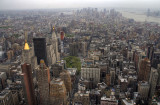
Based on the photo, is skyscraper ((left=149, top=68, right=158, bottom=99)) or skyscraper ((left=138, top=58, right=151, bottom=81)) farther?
skyscraper ((left=138, top=58, right=151, bottom=81))

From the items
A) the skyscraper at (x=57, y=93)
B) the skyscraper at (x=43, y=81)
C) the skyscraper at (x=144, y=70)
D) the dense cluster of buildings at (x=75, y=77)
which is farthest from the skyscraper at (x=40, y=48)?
the skyscraper at (x=144, y=70)

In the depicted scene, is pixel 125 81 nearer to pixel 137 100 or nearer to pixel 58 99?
pixel 137 100

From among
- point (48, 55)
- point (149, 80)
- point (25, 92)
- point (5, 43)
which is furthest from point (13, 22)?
point (149, 80)

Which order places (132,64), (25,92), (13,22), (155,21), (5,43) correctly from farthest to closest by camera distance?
(13,22) → (155,21) → (5,43) → (132,64) → (25,92)

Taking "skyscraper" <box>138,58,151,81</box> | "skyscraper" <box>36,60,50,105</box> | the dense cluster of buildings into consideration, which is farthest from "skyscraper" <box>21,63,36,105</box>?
"skyscraper" <box>138,58,151,81</box>

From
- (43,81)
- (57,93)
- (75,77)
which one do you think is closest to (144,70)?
(75,77)

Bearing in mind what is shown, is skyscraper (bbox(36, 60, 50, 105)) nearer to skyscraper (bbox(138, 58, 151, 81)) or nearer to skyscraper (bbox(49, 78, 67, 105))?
skyscraper (bbox(49, 78, 67, 105))

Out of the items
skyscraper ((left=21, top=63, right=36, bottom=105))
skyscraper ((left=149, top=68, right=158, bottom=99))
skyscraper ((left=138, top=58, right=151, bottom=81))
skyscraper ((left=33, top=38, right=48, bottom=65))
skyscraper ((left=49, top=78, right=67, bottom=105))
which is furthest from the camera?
skyscraper ((left=33, top=38, right=48, bottom=65))
